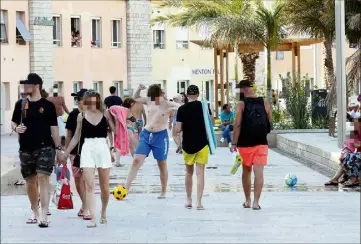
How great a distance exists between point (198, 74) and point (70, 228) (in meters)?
43.5

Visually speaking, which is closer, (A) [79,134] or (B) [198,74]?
(A) [79,134]

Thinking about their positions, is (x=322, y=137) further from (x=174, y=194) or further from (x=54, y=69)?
(x=54, y=69)

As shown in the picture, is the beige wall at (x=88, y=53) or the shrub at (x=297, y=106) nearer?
the shrub at (x=297, y=106)

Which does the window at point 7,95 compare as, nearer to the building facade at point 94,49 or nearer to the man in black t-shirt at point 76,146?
the building facade at point 94,49

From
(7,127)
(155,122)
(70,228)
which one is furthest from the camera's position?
(7,127)

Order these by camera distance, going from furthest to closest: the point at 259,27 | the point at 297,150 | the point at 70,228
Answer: the point at 259,27, the point at 297,150, the point at 70,228

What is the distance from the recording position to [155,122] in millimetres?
16891

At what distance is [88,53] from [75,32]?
1341 mm

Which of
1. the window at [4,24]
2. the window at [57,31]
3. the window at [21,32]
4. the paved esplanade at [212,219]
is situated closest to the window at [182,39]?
the window at [57,31]

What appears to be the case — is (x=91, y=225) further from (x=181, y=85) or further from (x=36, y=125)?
(x=181, y=85)

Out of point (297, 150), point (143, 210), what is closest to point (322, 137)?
point (297, 150)

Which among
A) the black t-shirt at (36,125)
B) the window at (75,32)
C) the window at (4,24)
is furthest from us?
the window at (75,32)

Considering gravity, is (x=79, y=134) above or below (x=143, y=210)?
above

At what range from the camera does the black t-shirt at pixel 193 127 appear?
15.7 metres
